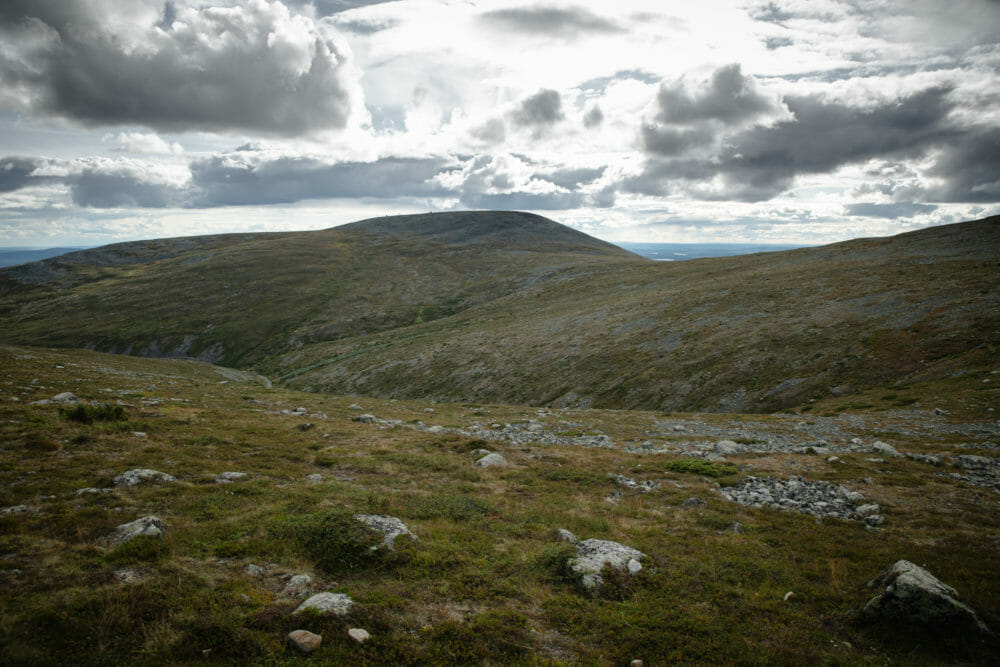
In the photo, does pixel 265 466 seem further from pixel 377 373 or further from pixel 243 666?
pixel 377 373

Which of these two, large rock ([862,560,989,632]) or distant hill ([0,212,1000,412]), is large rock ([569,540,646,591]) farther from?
distant hill ([0,212,1000,412])

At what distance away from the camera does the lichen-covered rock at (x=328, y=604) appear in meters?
8.13

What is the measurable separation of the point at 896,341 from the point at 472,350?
49.9 metres

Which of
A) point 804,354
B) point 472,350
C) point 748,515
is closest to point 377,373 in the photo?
point 472,350

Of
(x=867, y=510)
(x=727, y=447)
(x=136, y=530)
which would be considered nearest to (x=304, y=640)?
(x=136, y=530)

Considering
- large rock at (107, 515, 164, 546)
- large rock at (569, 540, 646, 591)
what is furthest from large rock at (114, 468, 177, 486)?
large rock at (569, 540, 646, 591)

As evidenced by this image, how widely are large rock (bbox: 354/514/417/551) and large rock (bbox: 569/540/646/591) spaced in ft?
14.5

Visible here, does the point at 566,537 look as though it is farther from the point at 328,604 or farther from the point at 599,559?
the point at 328,604

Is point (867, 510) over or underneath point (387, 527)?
underneath

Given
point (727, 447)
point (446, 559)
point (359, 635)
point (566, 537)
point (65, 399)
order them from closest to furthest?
point (359, 635) < point (446, 559) < point (566, 537) < point (65, 399) < point (727, 447)

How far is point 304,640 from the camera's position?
7.29m

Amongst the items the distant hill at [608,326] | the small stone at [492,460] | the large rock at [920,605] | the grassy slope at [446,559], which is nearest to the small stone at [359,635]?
the grassy slope at [446,559]

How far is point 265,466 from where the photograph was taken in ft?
55.7

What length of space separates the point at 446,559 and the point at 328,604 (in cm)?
311
